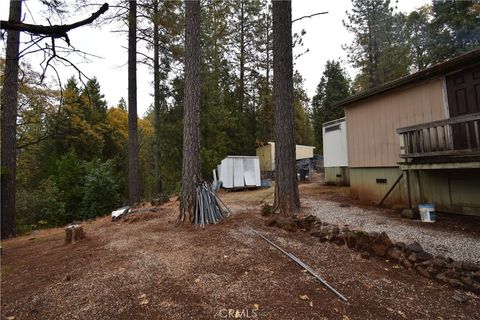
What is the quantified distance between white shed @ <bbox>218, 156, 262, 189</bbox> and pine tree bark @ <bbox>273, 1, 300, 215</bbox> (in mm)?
5855

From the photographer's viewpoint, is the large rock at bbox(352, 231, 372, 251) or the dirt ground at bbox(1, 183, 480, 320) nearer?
the dirt ground at bbox(1, 183, 480, 320)

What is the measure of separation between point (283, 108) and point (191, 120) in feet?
6.86

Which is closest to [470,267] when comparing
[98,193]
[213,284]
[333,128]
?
[213,284]

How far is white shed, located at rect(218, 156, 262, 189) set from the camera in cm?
1142

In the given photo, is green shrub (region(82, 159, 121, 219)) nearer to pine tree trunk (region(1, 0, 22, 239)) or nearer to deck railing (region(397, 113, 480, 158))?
pine tree trunk (region(1, 0, 22, 239))

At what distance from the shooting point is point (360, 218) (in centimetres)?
550

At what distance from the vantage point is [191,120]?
5.46 meters

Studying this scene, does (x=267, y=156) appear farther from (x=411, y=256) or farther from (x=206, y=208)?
(x=411, y=256)

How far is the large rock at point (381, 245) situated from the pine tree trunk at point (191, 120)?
3.30 metres

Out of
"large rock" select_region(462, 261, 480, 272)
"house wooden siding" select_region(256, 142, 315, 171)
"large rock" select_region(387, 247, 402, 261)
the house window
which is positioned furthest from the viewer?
"house wooden siding" select_region(256, 142, 315, 171)

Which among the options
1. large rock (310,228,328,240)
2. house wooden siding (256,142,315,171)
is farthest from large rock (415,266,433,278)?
house wooden siding (256,142,315,171)

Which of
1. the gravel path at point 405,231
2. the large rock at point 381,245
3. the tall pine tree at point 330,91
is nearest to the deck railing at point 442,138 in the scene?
the gravel path at point 405,231

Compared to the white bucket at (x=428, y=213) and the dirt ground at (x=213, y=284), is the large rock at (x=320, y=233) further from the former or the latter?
the white bucket at (x=428, y=213)

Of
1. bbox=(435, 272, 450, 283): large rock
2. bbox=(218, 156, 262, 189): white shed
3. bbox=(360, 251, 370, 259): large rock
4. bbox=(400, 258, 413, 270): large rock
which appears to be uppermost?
bbox=(218, 156, 262, 189): white shed
